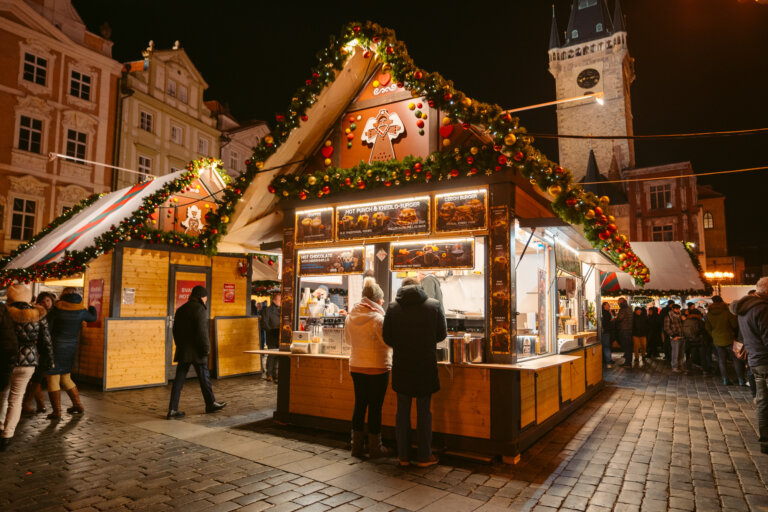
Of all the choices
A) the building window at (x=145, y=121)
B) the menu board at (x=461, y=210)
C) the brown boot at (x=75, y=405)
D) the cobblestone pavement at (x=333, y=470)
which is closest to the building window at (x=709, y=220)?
the cobblestone pavement at (x=333, y=470)

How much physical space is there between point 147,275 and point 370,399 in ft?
24.0

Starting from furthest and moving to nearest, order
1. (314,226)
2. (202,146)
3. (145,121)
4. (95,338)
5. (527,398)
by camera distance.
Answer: (202,146) < (145,121) < (95,338) < (314,226) < (527,398)

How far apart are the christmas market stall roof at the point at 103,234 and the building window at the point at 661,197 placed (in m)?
39.5

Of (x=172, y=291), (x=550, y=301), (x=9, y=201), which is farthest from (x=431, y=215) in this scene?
(x=9, y=201)

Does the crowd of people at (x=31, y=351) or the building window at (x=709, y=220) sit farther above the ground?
the building window at (x=709, y=220)

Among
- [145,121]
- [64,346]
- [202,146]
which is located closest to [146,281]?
[64,346]

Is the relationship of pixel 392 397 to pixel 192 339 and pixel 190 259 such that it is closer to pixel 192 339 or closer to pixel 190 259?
pixel 192 339

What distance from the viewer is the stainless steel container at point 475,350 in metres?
5.41

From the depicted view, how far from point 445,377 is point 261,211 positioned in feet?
13.3

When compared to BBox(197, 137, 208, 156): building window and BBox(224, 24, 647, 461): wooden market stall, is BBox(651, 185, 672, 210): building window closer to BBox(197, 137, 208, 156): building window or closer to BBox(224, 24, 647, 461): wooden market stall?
BBox(197, 137, 208, 156): building window

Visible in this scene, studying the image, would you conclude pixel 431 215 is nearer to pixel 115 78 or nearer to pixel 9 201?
pixel 9 201

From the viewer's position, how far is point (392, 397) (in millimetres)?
5918

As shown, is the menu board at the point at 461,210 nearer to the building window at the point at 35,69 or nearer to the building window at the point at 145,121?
the building window at the point at 35,69

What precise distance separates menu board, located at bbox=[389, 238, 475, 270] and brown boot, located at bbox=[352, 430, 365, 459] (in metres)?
2.14
